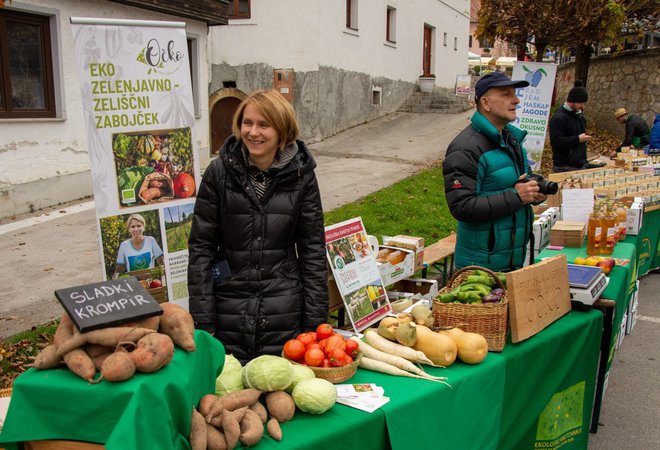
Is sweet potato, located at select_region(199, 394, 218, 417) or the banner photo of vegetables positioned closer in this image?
sweet potato, located at select_region(199, 394, 218, 417)

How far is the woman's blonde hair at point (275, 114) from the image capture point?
106 inches

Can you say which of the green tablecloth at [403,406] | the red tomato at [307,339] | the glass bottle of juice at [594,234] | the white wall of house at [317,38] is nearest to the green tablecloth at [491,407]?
the green tablecloth at [403,406]

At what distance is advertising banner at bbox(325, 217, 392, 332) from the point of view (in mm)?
4387

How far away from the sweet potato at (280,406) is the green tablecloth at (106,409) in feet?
0.99

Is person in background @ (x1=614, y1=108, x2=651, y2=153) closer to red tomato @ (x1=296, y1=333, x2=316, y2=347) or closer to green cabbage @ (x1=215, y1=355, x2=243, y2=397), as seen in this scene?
red tomato @ (x1=296, y1=333, x2=316, y2=347)

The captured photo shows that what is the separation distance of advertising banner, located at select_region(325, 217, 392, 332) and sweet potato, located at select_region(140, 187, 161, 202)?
1183 millimetres

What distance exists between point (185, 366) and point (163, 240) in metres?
2.30

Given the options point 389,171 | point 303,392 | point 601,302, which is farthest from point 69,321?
point 389,171

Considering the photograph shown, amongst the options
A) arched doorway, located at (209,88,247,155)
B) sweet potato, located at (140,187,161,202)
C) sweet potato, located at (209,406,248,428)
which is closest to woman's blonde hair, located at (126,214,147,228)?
sweet potato, located at (140,187,161,202)

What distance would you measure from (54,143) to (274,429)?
906cm

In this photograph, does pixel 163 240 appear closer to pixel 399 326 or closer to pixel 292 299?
pixel 292 299

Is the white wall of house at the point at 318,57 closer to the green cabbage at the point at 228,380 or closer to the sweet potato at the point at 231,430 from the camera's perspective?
the green cabbage at the point at 228,380

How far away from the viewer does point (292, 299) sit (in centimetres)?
297

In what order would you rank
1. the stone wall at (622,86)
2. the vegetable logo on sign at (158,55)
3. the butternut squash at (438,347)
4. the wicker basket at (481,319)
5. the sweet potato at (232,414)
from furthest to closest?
the stone wall at (622,86) → the vegetable logo on sign at (158,55) → the wicker basket at (481,319) → the butternut squash at (438,347) → the sweet potato at (232,414)
